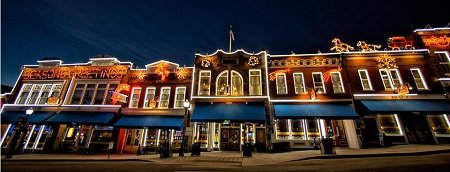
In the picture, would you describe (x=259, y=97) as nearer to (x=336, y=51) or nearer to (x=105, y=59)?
(x=336, y=51)

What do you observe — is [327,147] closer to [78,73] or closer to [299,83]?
[299,83]

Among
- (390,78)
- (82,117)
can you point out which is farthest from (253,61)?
(82,117)

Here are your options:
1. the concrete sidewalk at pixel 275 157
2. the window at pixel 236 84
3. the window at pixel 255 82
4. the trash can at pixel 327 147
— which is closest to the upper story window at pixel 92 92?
the concrete sidewalk at pixel 275 157

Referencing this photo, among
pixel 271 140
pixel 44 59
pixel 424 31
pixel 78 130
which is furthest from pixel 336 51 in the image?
pixel 44 59

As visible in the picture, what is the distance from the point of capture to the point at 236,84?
20.8 meters

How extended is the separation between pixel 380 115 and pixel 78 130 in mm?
28811

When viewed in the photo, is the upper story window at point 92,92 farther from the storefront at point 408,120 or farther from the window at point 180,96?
the storefront at point 408,120

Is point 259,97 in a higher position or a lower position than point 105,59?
lower

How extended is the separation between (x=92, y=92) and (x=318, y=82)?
23.3 meters

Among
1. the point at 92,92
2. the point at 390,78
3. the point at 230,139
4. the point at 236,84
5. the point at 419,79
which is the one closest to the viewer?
the point at 419,79

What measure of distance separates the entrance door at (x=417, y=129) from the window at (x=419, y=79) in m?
2.62

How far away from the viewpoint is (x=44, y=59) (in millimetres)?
24391

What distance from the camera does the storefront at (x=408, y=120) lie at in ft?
55.7

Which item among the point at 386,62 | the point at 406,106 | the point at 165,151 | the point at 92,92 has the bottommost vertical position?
the point at 165,151
